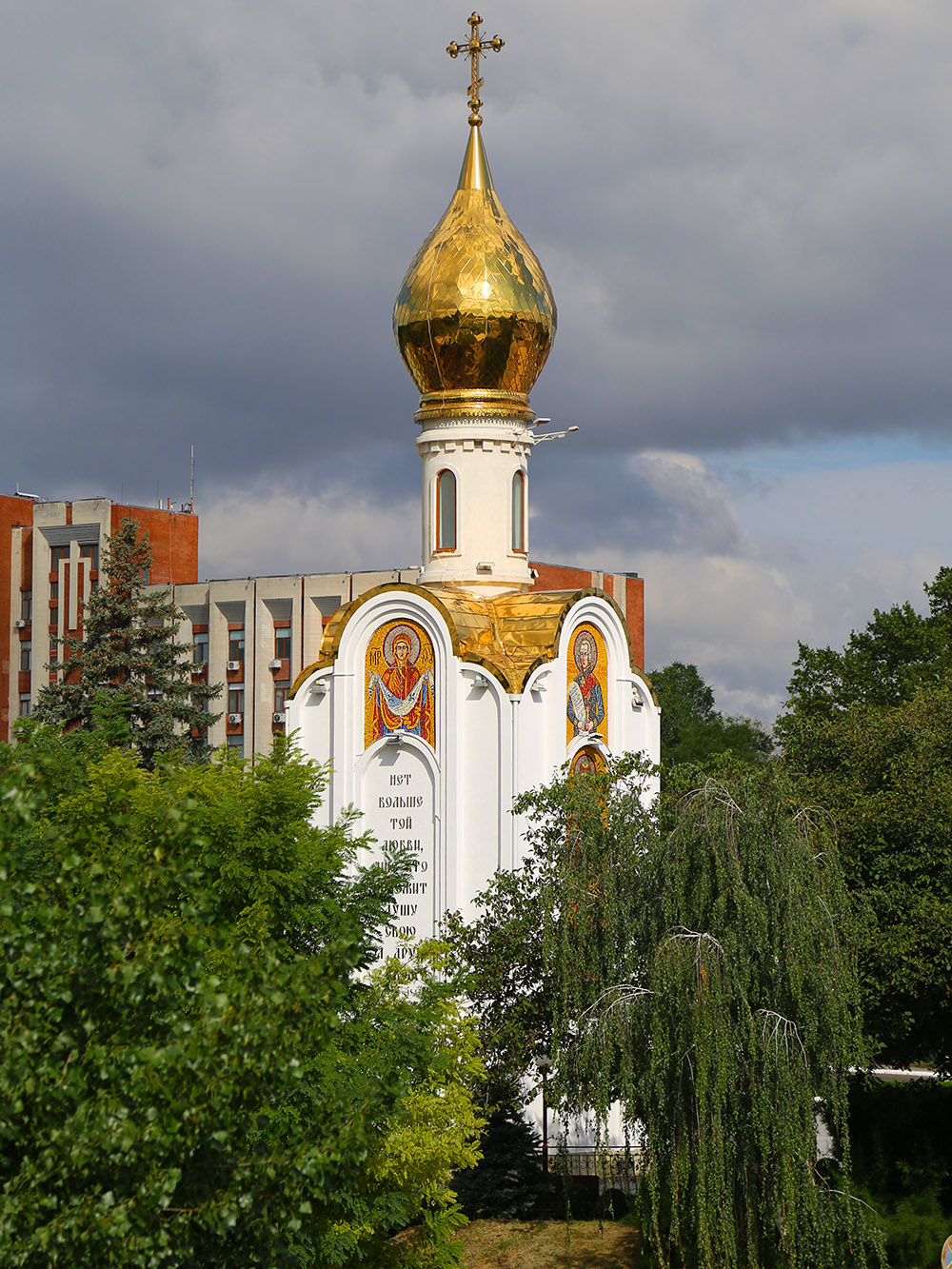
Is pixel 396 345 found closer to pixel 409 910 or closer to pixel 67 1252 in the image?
pixel 409 910

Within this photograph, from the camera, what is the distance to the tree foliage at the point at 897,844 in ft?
62.2

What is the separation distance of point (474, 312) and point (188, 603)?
104ft

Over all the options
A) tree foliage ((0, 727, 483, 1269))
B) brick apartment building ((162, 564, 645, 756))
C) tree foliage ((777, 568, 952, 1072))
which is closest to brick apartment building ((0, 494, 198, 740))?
brick apartment building ((162, 564, 645, 756))

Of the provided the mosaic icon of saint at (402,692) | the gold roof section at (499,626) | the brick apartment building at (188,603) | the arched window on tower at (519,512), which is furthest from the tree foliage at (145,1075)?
the brick apartment building at (188,603)

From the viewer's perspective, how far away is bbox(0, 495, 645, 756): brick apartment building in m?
52.8

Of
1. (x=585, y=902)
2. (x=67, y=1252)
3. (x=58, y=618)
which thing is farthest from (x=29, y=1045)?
(x=58, y=618)

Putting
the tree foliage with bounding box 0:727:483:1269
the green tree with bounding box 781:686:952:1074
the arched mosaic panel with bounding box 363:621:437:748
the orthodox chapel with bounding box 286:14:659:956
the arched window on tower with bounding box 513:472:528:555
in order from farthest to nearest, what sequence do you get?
the arched window on tower with bounding box 513:472:528:555
the arched mosaic panel with bounding box 363:621:437:748
the orthodox chapel with bounding box 286:14:659:956
the green tree with bounding box 781:686:952:1074
the tree foliage with bounding box 0:727:483:1269

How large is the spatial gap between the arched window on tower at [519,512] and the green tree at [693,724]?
1441 inches

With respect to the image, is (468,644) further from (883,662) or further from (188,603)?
(188,603)

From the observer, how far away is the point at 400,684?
23.6 metres

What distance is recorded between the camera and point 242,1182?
369 inches

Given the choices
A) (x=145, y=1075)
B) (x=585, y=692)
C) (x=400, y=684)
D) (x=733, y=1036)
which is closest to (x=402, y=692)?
(x=400, y=684)

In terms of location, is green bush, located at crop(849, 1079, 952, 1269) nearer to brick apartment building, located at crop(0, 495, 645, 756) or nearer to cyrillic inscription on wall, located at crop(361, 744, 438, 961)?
cyrillic inscription on wall, located at crop(361, 744, 438, 961)

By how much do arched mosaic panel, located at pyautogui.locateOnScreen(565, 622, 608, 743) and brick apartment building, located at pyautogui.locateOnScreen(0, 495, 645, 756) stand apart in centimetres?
2645
